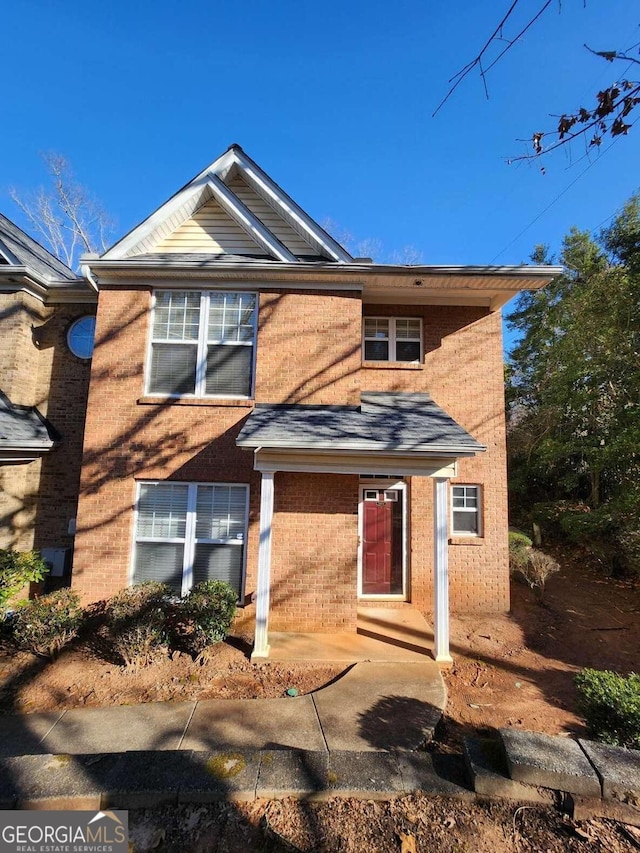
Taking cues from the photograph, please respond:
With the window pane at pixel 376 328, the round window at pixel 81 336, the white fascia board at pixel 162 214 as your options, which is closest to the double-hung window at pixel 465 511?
the window pane at pixel 376 328

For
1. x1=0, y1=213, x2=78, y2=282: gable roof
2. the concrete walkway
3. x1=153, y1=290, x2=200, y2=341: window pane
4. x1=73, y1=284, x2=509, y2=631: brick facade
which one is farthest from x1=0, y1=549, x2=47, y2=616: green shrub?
x1=0, y1=213, x2=78, y2=282: gable roof

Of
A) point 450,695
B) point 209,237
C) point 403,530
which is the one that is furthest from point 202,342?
point 450,695

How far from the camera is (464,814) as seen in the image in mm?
2924

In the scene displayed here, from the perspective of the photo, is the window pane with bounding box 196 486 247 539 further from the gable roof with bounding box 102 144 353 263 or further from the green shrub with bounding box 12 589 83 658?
the gable roof with bounding box 102 144 353 263

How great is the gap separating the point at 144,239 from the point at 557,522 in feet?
51.5

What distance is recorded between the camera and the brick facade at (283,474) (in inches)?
271

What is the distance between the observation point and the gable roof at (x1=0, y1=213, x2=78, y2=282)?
8.19 meters

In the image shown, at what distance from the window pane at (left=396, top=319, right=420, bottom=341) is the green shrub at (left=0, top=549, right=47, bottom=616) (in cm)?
816

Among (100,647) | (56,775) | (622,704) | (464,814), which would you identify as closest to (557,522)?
(622,704)

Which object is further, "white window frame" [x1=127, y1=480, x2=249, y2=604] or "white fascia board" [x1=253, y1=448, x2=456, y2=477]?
"white window frame" [x1=127, y1=480, x2=249, y2=604]

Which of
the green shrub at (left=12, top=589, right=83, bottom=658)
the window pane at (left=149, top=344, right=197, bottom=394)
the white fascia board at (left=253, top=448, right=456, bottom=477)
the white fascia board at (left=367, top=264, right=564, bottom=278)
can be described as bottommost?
the green shrub at (left=12, top=589, right=83, bottom=658)

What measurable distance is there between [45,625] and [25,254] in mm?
8066

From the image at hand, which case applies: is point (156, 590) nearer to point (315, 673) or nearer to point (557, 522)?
point (315, 673)

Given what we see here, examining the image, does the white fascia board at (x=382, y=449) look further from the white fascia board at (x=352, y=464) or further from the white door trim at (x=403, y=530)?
the white door trim at (x=403, y=530)
